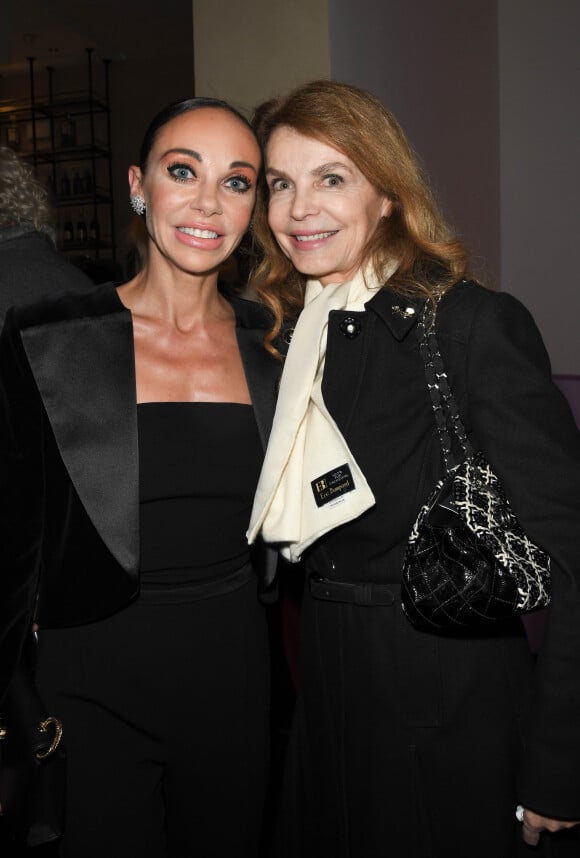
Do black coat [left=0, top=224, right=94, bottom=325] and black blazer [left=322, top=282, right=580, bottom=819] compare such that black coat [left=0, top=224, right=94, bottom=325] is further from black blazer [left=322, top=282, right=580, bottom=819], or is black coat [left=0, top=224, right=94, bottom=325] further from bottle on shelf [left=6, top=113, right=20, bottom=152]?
bottle on shelf [left=6, top=113, right=20, bottom=152]

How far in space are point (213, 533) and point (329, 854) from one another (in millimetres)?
636

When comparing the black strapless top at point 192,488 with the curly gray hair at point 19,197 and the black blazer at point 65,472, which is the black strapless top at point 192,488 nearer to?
the black blazer at point 65,472

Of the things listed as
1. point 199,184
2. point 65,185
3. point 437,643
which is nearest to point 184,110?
point 199,184

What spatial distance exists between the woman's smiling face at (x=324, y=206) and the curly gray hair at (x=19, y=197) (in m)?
1.05

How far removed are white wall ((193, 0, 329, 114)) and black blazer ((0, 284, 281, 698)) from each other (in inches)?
51.5

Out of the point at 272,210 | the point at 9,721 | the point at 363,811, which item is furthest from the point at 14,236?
the point at 363,811

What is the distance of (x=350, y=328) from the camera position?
4.93 feet

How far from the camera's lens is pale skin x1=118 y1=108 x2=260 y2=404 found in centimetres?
167

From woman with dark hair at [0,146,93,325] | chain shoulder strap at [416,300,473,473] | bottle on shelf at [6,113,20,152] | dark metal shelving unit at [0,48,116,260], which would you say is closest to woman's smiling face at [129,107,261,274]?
chain shoulder strap at [416,300,473,473]

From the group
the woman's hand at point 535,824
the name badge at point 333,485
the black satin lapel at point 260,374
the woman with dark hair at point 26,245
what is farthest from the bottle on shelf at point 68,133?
the woman's hand at point 535,824

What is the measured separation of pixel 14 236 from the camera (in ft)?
7.77

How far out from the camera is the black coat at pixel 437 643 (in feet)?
4.27

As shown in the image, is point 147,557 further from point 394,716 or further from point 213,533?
point 394,716

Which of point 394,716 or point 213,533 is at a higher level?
point 213,533
